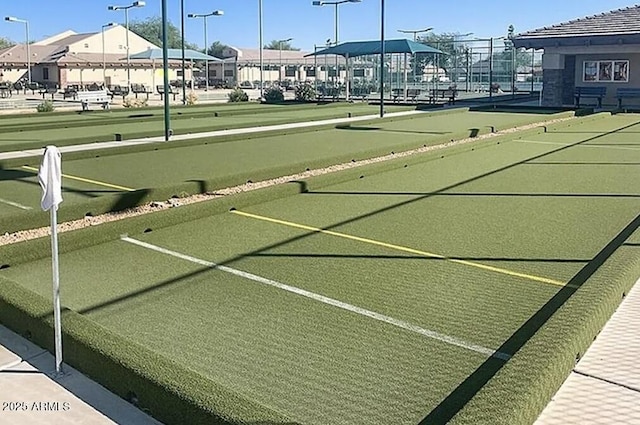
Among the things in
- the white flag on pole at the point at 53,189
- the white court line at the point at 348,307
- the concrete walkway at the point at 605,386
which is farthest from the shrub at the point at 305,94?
the white flag on pole at the point at 53,189

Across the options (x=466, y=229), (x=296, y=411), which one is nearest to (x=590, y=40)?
(x=466, y=229)

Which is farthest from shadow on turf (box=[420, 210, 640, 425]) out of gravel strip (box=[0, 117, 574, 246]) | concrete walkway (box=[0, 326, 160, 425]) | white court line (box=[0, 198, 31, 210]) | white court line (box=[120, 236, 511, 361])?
white court line (box=[0, 198, 31, 210])

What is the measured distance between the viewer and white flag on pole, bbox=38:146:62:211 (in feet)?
11.5

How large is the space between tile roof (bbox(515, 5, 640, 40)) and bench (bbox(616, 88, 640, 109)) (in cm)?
231

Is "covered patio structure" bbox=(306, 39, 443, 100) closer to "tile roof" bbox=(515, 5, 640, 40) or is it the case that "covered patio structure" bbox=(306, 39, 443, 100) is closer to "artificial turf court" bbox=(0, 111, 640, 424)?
"tile roof" bbox=(515, 5, 640, 40)

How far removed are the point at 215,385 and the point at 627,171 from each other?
9465mm

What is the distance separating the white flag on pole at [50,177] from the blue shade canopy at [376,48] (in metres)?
28.1

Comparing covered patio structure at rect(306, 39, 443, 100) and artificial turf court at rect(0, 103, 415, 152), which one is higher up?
covered patio structure at rect(306, 39, 443, 100)

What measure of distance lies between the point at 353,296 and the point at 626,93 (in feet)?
81.4

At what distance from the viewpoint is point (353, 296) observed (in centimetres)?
489

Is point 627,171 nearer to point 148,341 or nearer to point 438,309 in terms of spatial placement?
point 438,309

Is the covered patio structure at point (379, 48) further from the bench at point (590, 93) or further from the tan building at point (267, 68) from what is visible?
the tan building at point (267, 68)

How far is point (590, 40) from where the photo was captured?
84.5ft

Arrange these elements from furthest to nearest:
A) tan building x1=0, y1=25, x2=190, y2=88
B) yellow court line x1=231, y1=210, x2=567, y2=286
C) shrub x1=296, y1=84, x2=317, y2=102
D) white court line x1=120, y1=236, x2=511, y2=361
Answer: tan building x1=0, y1=25, x2=190, y2=88
shrub x1=296, y1=84, x2=317, y2=102
yellow court line x1=231, y1=210, x2=567, y2=286
white court line x1=120, y1=236, x2=511, y2=361
